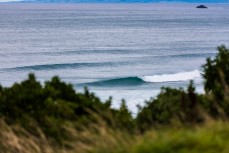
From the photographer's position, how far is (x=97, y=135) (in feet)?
27.4

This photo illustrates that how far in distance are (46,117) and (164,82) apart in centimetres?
4065

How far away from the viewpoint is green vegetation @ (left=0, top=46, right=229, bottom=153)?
7.55m

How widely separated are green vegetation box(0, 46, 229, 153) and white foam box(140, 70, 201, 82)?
128 ft

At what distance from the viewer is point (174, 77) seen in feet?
176

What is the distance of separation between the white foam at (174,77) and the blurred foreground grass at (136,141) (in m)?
42.8

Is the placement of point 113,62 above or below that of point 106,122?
above

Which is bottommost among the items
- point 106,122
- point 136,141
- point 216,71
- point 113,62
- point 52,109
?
point 136,141

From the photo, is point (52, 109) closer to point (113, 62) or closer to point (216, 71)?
point (216, 71)

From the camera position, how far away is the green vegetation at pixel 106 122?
755 centimetres

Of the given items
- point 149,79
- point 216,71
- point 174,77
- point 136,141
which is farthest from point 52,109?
point 174,77

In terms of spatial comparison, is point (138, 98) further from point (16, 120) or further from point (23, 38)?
point (23, 38)

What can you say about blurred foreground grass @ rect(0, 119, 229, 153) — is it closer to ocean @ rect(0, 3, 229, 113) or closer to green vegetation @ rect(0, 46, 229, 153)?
green vegetation @ rect(0, 46, 229, 153)

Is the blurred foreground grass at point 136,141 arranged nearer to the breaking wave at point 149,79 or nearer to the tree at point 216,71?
the tree at point 216,71

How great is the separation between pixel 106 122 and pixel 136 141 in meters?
2.20
